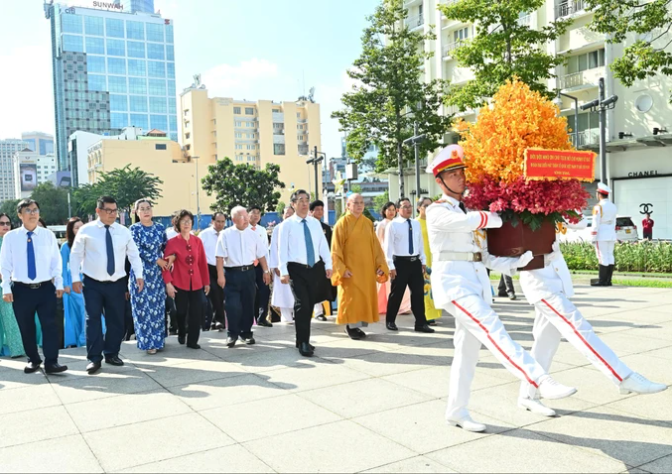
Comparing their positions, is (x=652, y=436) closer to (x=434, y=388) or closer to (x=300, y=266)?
(x=434, y=388)

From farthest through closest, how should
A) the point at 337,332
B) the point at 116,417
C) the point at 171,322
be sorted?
the point at 171,322
the point at 337,332
the point at 116,417

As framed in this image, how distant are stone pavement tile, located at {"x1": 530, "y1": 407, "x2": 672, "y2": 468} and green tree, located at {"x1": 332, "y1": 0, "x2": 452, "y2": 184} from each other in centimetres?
2989

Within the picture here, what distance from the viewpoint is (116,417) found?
17.7 ft

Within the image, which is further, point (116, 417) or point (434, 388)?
point (434, 388)

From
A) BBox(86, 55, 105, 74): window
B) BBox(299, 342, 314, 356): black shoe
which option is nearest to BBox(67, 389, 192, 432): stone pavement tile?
BBox(299, 342, 314, 356): black shoe

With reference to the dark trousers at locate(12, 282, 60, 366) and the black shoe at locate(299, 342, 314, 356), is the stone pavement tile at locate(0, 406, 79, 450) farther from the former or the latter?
the black shoe at locate(299, 342, 314, 356)

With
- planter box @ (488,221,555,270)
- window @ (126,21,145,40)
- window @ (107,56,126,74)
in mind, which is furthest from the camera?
window @ (126,21,145,40)

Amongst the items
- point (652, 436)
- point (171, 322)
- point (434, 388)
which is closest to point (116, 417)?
point (434, 388)

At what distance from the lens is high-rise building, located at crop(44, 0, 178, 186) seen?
163500mm

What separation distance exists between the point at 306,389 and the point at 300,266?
207cm

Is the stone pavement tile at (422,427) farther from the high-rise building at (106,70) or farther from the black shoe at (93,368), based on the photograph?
the high-rise building at (106,70)

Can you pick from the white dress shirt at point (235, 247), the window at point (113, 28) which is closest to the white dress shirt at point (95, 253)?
the white dress shirt at point (235, 247)

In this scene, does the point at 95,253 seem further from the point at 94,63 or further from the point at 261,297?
the point at 94,63

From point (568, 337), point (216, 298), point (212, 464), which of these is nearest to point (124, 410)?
point (212, 464)
